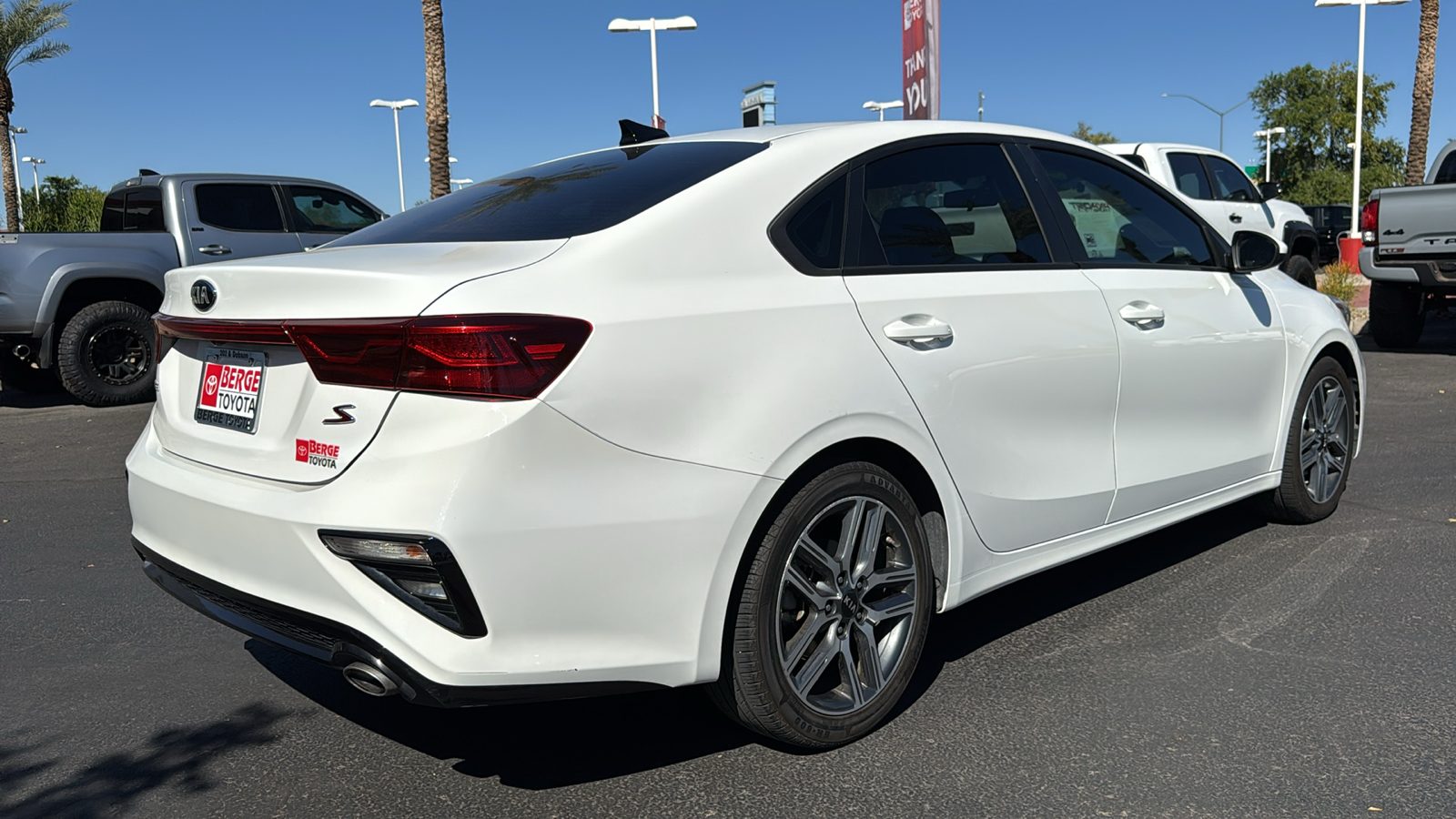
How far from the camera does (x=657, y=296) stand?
8.73 ft

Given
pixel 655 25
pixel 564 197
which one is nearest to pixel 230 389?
pixel 564 197

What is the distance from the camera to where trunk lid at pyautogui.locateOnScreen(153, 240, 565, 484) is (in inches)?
99.7

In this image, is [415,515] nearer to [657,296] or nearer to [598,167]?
[657,296]

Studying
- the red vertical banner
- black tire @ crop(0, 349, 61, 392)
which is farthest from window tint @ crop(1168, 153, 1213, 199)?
black tire @ crop(0, 349, 61, 392)

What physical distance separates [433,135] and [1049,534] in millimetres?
17474

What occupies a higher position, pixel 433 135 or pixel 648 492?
pixel 433 135

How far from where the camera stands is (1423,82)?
22.8 metres

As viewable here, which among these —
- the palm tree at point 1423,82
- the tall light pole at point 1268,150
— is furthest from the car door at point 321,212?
the tall light pole at point 1268,150

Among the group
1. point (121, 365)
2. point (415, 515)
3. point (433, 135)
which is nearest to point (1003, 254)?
point (415, 515)

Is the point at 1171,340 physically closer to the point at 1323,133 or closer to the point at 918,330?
the point at 918,330

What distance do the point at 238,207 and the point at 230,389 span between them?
899 cm

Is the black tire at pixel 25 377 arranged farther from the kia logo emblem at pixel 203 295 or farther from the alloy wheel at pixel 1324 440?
the alloy wheel at pixel 1324 440

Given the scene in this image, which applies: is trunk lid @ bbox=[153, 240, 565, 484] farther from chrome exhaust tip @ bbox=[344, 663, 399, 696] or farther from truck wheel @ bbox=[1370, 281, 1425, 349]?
truck wheel @ bbox=[1370, 281, 1425, 349]

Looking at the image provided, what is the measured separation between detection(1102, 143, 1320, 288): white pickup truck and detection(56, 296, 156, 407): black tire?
9601 mm
